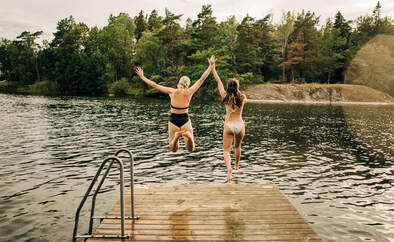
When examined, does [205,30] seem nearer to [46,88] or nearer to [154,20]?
[154,20]

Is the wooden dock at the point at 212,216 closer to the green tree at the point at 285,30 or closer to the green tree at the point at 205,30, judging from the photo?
the green tree at the point at 205,30

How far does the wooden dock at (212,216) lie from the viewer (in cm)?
515

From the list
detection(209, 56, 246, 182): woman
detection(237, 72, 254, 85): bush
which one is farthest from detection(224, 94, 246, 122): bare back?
detection(237, 72, 254, 85): bush

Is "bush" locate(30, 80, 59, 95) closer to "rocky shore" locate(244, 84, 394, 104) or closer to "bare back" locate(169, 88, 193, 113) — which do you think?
"rocky shore" locate(244, 84, 394, 104)

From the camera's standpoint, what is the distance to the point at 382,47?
223 ft

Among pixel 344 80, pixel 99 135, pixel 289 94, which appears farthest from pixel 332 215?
pixel 344 80

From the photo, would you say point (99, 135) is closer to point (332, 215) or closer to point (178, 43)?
point (332, 215)

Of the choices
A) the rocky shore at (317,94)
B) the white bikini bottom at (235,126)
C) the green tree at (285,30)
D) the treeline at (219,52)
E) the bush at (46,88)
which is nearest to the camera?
the white bikini bottom at (235,126)

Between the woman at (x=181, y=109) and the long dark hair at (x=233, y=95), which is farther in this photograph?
the woman at (x=181, y=109)

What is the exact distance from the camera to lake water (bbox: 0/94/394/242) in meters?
7.98

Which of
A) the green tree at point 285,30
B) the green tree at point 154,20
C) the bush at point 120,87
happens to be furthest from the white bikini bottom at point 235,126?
the green tree at point 154,20

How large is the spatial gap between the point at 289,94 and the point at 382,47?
30209 millimetres

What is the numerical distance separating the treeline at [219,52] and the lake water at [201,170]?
4179cm

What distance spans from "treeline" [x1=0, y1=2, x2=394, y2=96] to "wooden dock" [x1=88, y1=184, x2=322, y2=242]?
54.4 metres
